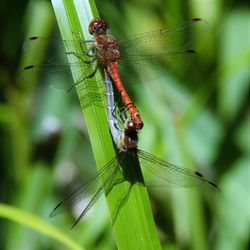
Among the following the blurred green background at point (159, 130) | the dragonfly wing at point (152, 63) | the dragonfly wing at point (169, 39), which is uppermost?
the dragonfly wing at point (169, 39)

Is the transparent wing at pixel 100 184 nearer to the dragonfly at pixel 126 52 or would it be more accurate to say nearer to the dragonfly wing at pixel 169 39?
the dragonfly at pixel 126 52

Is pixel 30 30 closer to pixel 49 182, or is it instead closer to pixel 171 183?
pixel 49 182

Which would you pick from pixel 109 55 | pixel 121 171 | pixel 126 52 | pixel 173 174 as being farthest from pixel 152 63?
pixel 121 171

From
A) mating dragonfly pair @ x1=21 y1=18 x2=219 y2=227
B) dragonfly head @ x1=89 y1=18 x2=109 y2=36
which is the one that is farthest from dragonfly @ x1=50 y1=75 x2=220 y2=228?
dragonfly head @ x1=89 y1=18 x2=109 y2=36

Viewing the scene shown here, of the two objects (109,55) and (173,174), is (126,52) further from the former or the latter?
(173,174)

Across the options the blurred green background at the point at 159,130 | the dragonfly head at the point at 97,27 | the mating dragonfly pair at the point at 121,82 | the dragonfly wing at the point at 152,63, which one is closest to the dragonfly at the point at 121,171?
the mating dragonfly pair at the point at 121,82

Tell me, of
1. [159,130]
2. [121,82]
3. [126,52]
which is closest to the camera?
[121,82]

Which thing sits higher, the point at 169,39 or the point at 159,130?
the point at 169,39

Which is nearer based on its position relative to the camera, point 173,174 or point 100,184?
point 100,184
